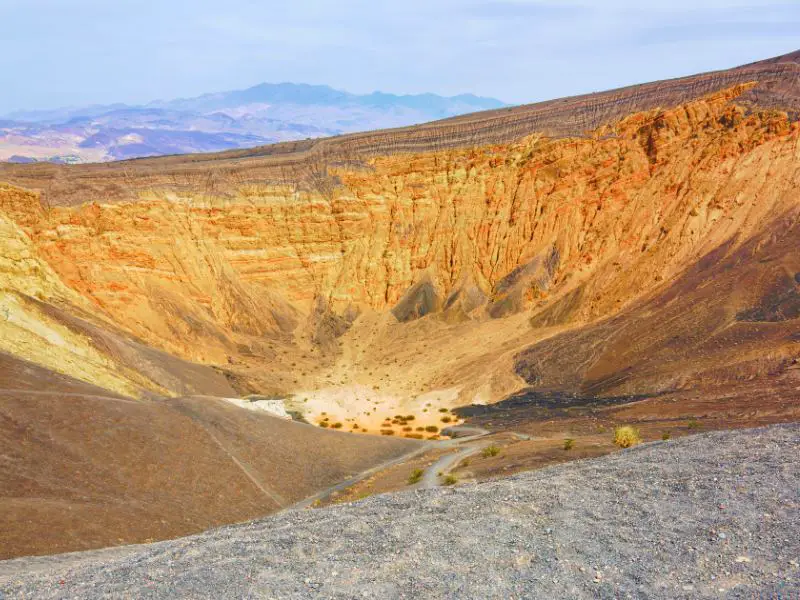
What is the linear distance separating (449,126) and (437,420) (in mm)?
26895

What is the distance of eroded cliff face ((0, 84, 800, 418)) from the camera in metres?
40.6

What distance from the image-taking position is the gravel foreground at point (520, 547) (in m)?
9.59

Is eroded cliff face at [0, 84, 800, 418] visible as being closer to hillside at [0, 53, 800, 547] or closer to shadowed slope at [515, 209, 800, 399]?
hillside at [0, 53, 800, 547]

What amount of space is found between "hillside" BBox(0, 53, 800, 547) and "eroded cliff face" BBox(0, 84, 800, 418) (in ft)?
0.50

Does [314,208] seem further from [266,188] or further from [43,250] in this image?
[43,250]

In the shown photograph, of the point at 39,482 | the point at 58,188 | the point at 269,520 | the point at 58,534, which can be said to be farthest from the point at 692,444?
the point at 58,188

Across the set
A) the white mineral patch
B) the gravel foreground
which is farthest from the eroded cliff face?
the gravel foreground

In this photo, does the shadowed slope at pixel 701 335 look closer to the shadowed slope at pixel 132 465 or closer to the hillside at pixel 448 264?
the hillside at pixel 448 264

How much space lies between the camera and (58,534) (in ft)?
53.7

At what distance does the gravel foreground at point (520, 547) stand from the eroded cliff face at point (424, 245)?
24.6 metres

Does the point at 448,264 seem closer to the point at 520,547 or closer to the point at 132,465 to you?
the point at 132,465

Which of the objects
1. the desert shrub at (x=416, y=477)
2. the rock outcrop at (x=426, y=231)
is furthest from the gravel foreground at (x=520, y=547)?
the rock outcrop at (x=426, y=231)

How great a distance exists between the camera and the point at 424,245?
51.8m

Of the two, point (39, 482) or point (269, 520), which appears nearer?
point (269, 520)
